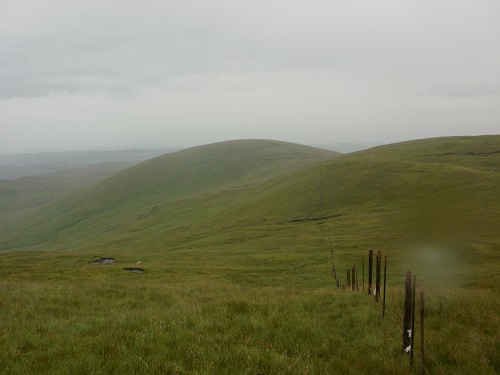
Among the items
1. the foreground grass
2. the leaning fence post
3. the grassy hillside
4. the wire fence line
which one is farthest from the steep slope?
the leaning fence post

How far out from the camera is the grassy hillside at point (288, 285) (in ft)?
24.7

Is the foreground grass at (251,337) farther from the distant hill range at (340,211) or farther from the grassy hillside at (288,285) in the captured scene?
the distant hill range at (340,211)

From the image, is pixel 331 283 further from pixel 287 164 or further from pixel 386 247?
pixel 287 164

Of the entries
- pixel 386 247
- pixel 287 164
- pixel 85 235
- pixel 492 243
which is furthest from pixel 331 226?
pixel 287 164

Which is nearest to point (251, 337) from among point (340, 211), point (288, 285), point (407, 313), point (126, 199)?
point (407, 313)

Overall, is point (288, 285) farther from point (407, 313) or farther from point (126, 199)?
point (126, 199)

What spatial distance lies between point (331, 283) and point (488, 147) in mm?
105400

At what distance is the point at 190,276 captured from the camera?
34.0 metres

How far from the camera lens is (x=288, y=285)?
2853 cm

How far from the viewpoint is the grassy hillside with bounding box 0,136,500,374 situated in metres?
7.53

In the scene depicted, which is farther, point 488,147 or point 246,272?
point 488,147

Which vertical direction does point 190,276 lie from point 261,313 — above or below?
below

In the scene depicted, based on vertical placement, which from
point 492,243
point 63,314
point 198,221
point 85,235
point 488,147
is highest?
point 488,147

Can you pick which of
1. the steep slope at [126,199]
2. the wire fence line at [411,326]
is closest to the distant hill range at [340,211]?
A: the steep slope at [126,199]
